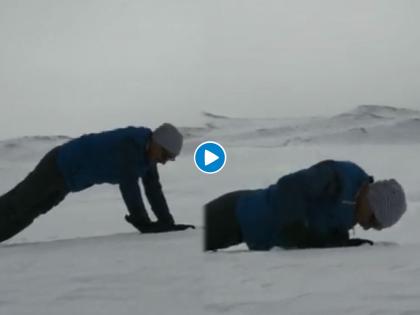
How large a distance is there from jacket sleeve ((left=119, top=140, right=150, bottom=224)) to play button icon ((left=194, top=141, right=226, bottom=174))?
→ 1.09 feet

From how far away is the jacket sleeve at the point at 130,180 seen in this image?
1896mm

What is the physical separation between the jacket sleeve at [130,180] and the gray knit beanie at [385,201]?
0.70 meters

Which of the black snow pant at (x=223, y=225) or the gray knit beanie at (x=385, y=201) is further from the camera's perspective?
the black snow pant at (x=223, y=225)

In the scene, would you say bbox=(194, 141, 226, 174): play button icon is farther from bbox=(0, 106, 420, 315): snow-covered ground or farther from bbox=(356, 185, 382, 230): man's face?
bbox=(356, 185, 382, 230): man's face

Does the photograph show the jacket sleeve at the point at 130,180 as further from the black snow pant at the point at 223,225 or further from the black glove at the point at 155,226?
the black snow pant at the point at 223,225

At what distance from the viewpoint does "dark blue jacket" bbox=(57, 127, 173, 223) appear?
1897 mm

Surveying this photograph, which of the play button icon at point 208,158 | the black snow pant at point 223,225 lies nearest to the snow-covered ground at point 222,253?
the black snow pant at point 223,225

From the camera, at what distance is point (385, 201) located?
1522 millimetres

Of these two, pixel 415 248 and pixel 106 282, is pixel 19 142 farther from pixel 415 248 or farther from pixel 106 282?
pixel 415 248

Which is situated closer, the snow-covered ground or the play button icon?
the snow-covered ground

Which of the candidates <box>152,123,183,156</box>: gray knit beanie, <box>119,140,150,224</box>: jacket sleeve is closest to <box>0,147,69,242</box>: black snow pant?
<box>119,140,150,224</box>: jacket sleeve

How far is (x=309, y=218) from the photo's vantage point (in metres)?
1.61

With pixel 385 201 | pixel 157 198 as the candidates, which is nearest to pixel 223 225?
pixel 157 198

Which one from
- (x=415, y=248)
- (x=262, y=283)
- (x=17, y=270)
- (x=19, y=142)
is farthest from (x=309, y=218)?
(x=19, y=142)
